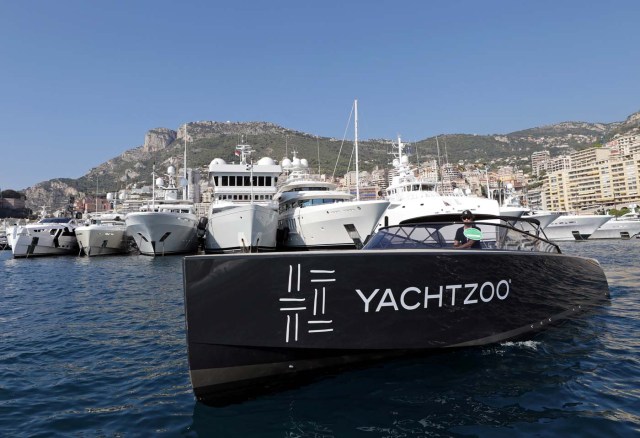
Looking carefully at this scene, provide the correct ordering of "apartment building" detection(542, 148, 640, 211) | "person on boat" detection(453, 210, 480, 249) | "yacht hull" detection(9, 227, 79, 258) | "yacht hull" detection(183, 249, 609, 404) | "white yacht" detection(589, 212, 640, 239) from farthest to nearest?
"apartment building" detection(542, 148, 640, 211)
"white yacht" detection(589, 212, 640, 239)
"yacht hull" detection(9, 227, 79, 258)
"person on boat" detection(453, 210, 480, 249)
"yacht hull" detection(183, 249, 609, 404)

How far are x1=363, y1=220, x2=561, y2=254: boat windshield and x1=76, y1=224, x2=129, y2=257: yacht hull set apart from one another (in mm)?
40660

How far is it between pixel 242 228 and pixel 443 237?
23.3 meters

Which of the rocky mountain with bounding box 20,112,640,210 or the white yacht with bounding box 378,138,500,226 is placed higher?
the rocky mountain with bounding box 20,112,640,210

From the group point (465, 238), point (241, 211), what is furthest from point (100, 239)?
point (465, 238)

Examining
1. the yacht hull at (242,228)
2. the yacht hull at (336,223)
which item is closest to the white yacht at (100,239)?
the yacht hull at (242,228)

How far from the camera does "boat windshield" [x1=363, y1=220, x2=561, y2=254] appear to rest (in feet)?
19.2

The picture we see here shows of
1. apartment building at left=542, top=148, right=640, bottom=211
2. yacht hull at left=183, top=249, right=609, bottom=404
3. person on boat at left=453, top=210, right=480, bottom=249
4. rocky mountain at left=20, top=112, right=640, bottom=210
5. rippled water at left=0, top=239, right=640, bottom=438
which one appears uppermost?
rocky mountain at left=20, top=112, right=640, bottom=210

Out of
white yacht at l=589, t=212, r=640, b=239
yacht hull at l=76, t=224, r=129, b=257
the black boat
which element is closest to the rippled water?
the black boat

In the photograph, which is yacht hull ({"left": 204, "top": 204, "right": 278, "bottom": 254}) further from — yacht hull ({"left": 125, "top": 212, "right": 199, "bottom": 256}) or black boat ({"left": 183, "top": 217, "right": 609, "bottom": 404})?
black boat ({"left": 183, "top": 217, "right": 609, "bottom": 404})

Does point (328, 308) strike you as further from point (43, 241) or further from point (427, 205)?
point (43, 241)

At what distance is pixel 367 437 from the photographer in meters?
3.45

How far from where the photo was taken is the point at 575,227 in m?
51.3

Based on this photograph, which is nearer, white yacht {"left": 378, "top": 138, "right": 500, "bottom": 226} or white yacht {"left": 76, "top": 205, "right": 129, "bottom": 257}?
white yacht {"left": 378, "top": 138, "right": 500, "bottom": 226}

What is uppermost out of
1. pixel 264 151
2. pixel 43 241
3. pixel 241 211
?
pixel 264 151
